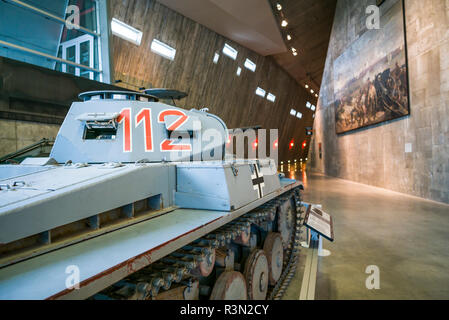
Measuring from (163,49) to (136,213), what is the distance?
11.2 metres

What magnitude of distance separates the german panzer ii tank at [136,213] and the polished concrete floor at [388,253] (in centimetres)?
82

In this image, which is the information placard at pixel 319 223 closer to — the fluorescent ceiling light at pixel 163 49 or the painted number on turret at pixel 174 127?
the painted number on turret at pixel 174 127

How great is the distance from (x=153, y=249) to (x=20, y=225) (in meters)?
0.75

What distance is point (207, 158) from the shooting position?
3.72 metres

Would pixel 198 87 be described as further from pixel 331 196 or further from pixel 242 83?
pixel 331 196

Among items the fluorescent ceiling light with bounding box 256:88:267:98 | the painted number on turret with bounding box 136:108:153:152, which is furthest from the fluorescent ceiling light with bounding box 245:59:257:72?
the painted number on turret with bounding box 136:108:153:152

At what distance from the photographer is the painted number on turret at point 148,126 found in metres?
3.17

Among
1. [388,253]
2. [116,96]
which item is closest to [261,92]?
[388,253]

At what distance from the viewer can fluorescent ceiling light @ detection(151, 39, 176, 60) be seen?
1176 cm

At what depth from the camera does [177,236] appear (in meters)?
1.99

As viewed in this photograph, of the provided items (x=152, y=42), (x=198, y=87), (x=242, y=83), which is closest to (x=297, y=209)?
(x=152, y=42)

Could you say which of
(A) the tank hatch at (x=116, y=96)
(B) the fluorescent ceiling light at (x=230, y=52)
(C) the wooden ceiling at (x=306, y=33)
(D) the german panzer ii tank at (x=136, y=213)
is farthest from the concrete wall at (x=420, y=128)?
(A) the tank hatch at (x=116, y=96)

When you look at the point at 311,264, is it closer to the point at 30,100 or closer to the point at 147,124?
the point at 147,124

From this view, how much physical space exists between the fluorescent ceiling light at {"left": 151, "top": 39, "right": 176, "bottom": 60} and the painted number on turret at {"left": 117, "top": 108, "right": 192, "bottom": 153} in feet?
30.9
